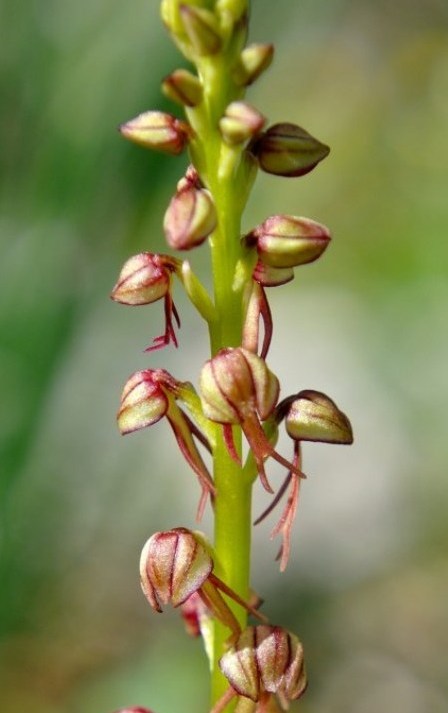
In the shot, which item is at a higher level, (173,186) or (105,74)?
(105,74)

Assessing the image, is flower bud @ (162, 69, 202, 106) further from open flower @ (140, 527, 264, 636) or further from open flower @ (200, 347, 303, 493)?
open flower @ (140, 527, 264, 636)

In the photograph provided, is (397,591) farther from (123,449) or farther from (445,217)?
(445,217)

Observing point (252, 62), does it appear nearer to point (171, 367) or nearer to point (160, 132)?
point (160, 132)

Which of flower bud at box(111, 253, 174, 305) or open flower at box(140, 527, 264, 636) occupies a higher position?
flower bud at box(111, 253, 174, 305)

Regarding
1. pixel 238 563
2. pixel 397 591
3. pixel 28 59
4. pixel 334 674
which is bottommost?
pixel 334 674

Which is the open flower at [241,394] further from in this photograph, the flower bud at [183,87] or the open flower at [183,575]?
the flower bud at [183,87]

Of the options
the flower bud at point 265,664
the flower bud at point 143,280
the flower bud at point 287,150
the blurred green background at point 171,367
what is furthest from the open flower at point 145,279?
the blurred green background at point 171,367

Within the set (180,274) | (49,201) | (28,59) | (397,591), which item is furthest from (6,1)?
(397,591)

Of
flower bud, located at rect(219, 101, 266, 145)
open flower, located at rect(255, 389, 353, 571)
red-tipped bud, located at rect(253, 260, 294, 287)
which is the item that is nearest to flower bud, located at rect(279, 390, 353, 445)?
open flower, located at rect(255, 389, 353, 571)
